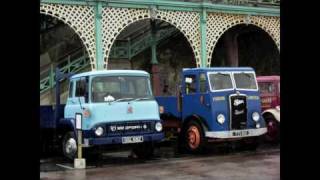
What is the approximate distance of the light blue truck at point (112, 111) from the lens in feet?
36.7

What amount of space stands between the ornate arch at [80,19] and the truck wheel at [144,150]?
5.51 metres

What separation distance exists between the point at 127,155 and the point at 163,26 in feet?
32.1

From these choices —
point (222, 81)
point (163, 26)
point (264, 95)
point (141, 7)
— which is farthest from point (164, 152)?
A: point (163, 26)

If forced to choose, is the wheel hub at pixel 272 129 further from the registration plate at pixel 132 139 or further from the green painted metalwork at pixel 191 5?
the green painted metalwork at pixel 191 5

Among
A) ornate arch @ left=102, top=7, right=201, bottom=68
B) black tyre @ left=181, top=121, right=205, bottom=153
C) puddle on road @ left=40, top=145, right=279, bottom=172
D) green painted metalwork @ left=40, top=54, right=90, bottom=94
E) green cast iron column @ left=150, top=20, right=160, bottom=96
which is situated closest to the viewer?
puddle on road @ left=40, top=145, right=279, bottom=172

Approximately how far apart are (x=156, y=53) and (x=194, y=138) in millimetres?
10681

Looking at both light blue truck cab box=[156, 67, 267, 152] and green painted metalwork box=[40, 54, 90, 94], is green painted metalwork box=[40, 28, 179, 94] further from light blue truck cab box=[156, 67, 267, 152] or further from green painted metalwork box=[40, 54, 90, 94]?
Result: light blue truck cab box=[156, 67, 267, 152]

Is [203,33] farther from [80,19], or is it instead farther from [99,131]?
[99,131]

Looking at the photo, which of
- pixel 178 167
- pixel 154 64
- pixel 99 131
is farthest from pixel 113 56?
pixel 178 167

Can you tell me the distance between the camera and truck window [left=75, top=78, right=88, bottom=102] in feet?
38.0

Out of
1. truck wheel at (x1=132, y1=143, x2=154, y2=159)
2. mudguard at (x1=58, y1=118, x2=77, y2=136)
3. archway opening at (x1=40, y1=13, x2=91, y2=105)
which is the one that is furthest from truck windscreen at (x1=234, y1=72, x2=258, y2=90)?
archway opening at (x1=40, y1=13, x2=91, y2=105)

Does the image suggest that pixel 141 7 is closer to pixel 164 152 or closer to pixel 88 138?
pixel 164 152

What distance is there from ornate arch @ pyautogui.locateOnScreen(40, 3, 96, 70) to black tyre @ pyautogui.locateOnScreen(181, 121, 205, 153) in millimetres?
5303
